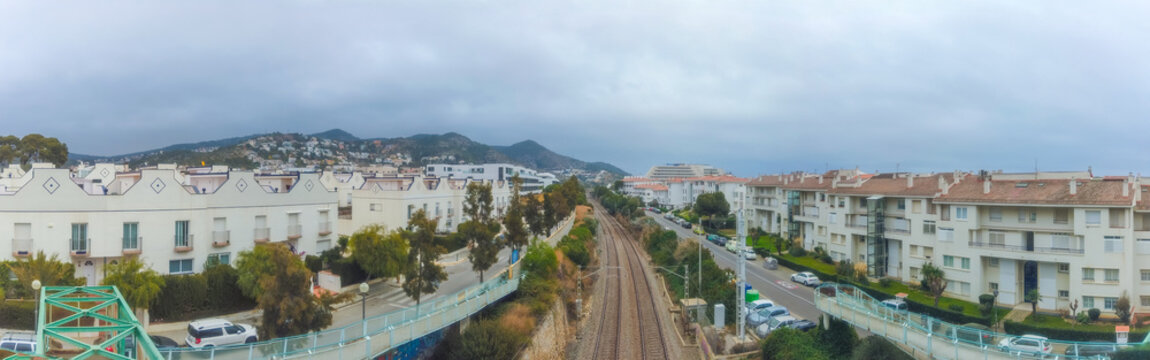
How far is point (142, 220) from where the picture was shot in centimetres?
2408

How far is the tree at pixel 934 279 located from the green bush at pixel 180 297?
35545 millimetres

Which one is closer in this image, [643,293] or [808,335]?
[808,335]

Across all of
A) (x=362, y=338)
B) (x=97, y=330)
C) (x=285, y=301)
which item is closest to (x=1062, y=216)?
(x=362, y=338)

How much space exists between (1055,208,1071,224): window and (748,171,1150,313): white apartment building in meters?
0.06

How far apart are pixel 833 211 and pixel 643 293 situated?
61.5 ft

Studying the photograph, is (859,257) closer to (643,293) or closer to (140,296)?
(643,293)

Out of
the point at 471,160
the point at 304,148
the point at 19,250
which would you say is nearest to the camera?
the point at 19,250

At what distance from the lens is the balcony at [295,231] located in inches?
1162

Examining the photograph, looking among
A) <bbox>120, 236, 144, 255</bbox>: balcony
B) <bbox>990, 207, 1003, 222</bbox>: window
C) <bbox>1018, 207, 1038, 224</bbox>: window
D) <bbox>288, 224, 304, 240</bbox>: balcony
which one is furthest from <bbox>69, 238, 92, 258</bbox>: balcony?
<bbox>1018, 207, 1038, 224</bbox>: window

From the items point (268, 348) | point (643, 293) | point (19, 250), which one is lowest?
point (643, 293)

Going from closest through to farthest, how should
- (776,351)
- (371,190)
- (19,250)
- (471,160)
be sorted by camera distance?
(19,250) < (776,351) < (371,190) < (471,160)

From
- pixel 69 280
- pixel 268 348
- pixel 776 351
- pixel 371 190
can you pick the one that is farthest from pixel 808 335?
pixel 371 190

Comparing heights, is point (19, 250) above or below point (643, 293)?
above

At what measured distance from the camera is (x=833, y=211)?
4741 cm
